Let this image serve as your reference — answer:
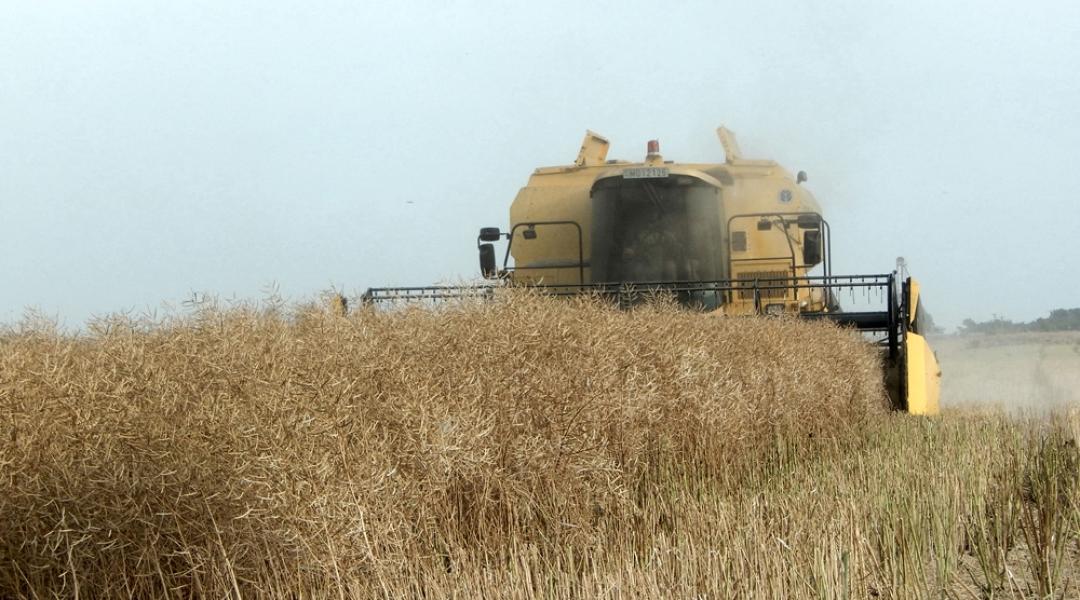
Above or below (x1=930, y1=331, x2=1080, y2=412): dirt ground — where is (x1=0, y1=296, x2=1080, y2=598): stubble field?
above

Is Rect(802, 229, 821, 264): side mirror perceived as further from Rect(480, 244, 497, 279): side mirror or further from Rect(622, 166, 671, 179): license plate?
Rect(480, 244, 497, 279): side mirror

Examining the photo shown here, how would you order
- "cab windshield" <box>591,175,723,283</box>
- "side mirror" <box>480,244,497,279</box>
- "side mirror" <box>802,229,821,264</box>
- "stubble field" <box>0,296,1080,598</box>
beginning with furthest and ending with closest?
"side mirror" <box>480,244,497,279</box>, "cab windshield" <box>591,175,723,283</box>, "side mirror" <box>802,229,821,264</box>, "stubble field" <box>0,296,1080,598</box>

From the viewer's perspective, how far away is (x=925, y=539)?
4.52 meters

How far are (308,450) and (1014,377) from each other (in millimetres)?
27934

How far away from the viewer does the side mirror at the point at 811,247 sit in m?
10.1

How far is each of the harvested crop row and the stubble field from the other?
1cm

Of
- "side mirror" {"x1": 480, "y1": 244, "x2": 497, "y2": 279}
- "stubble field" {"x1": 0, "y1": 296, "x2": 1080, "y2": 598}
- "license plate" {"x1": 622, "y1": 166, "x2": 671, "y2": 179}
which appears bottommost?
"stubble field" {"x1": 0, "y1": 296, "x2": 1080, "y2": 598}

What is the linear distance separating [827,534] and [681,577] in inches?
26.5

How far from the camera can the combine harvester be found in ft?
33.5

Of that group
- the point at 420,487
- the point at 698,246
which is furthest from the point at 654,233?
the point at 420,487

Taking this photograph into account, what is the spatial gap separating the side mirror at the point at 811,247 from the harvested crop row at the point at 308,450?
476 centimetres

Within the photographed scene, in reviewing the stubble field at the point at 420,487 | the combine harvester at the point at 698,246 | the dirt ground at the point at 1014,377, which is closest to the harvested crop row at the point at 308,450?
the stubble field at the point at 420,487

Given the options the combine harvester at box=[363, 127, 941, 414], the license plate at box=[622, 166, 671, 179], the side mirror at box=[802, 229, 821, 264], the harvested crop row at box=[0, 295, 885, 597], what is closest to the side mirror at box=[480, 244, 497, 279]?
the combine harvester at box=[363, 127, 941, 414]

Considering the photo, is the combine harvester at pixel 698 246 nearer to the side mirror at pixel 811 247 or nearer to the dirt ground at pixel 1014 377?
the side mirror at pixel 811 247
